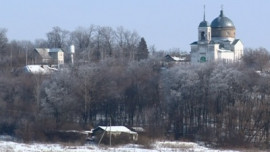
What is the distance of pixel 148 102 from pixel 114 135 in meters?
9.27

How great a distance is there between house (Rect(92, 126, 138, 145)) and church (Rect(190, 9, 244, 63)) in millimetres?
27719

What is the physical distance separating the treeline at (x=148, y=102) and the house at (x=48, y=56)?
24.9 meters

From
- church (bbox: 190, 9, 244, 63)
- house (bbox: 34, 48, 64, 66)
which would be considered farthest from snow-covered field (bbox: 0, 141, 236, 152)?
house (bbox: 34, 48, 64, 66)

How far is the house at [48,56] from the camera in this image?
77.5m

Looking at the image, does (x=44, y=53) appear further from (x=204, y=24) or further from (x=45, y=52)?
(x=204, y=24)

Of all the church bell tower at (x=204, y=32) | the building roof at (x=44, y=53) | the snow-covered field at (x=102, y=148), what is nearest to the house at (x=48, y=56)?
the building roof at (x=44, y=53)

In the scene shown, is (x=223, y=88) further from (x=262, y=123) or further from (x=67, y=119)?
(x=67, y=119)

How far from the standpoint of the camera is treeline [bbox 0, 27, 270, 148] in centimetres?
3897

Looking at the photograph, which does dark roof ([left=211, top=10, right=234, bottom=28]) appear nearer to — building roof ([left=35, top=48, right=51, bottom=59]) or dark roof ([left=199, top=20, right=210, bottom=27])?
dark roof ([left=199, top=20, right=210, bottom=27])

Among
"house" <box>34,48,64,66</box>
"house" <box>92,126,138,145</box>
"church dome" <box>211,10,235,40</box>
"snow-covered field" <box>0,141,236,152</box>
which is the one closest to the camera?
"snow-covered field" <box>0,141,236,152</box>

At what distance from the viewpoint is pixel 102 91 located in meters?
46.7

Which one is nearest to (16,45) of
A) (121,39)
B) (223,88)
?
(121,39)

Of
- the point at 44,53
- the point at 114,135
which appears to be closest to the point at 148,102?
the point at 114,135

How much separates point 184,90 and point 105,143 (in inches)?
402
